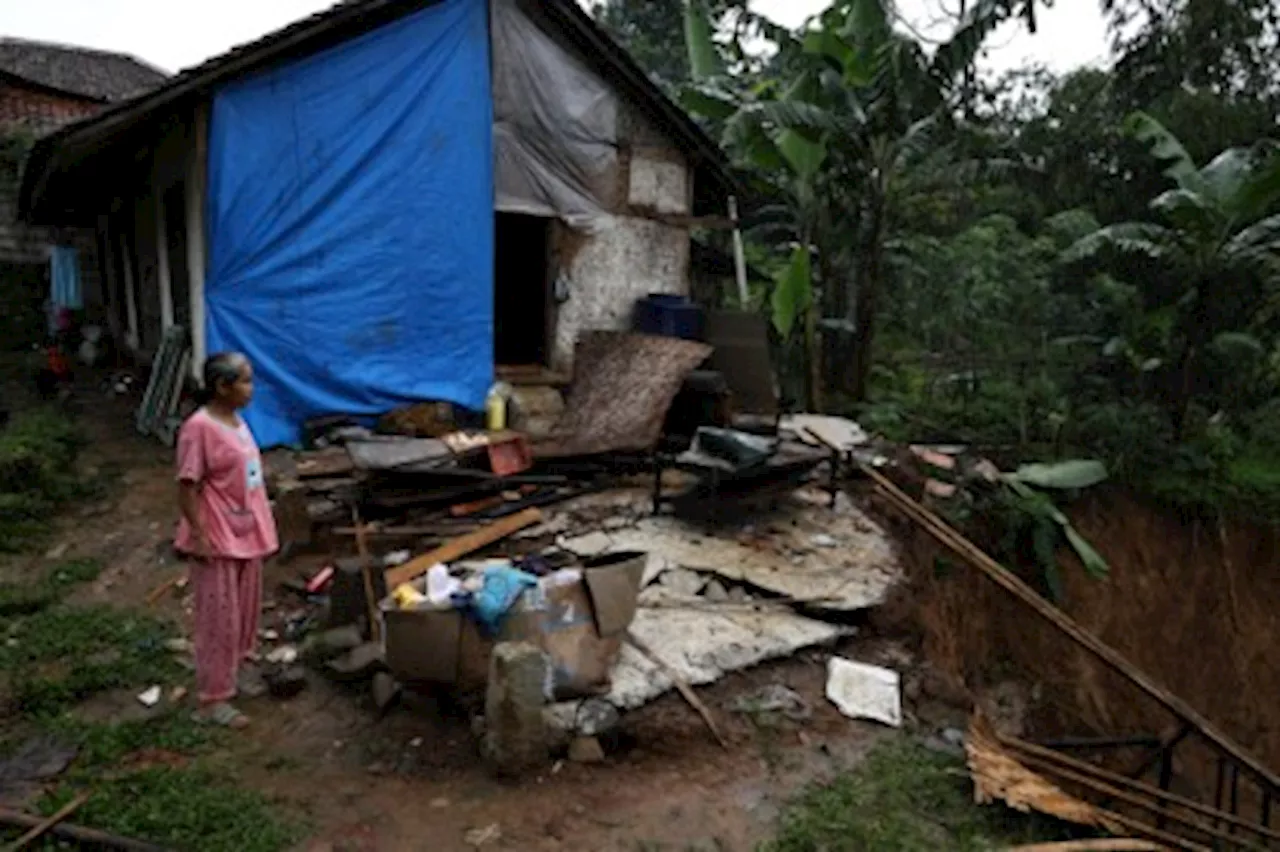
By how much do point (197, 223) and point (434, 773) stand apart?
5.74 m

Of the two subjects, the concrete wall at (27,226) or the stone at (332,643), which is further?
the concrete wall at (27,226)

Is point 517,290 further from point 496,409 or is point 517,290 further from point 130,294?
point 130,294

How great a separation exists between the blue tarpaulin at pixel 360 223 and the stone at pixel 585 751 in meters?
4.87

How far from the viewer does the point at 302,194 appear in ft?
24.6

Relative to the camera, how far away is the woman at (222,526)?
3.73 m

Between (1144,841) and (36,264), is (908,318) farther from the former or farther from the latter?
(36,264)

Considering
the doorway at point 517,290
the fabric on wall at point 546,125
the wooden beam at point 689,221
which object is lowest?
the doorway at point 517,290

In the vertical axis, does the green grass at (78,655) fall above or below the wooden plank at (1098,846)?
above

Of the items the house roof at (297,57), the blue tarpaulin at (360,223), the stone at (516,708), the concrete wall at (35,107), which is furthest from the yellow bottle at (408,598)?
the concrete wall at (35,107)

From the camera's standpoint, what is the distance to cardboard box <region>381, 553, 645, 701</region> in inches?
149

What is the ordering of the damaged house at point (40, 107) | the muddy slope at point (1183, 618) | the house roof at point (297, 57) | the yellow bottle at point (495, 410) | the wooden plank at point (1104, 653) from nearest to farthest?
the wooden plank at point (1104, 653) < the house roof at point (297, 57) < the muddy slope at point (1183, 618) < the yellow bottle at point (495, 410) < the damaged house at point (40, 107)

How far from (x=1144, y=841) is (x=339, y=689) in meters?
3.62

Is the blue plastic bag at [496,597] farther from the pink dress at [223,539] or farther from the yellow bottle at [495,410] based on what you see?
the yellow bottle at [495,410]

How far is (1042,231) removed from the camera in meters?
14.0
